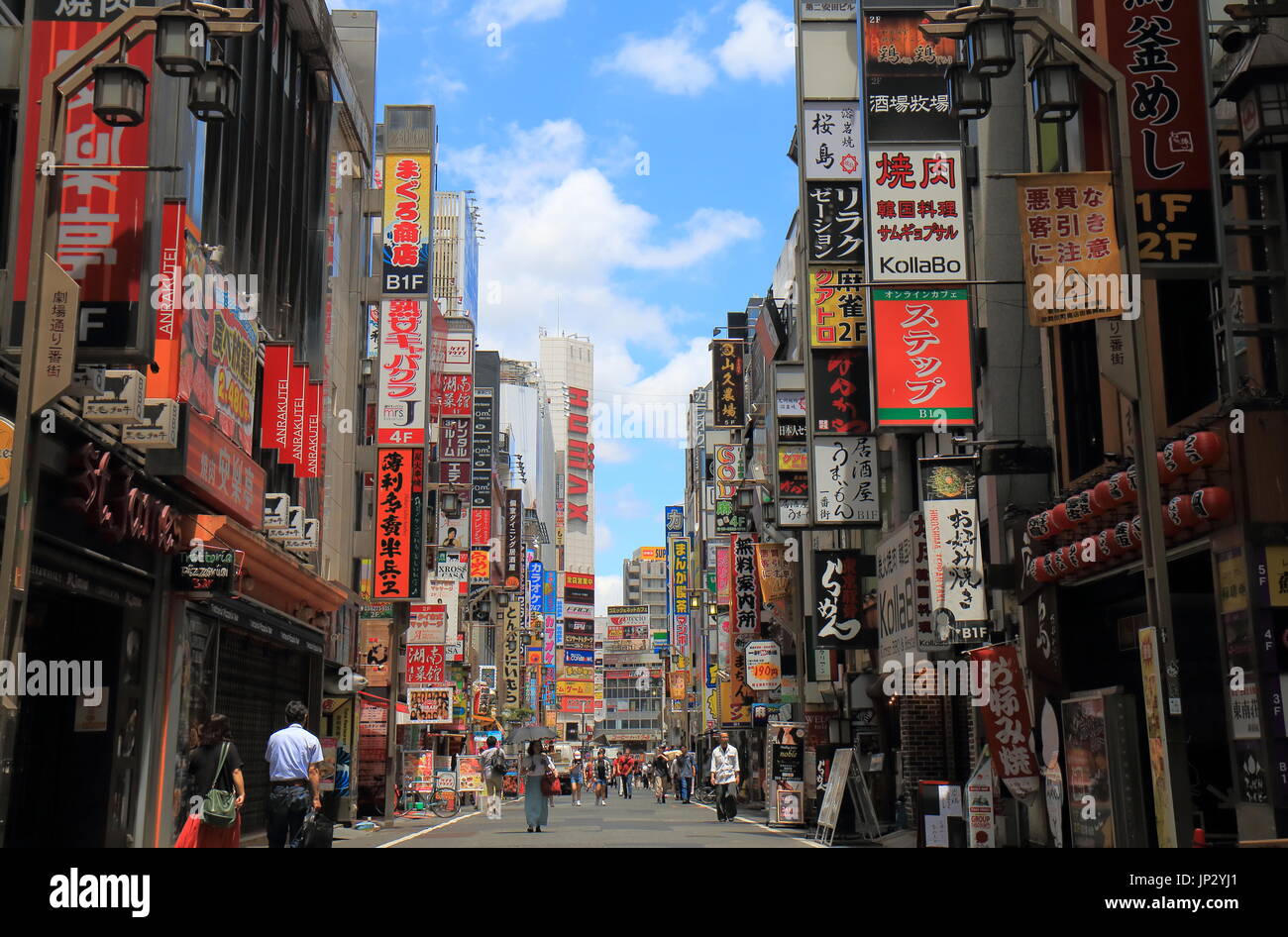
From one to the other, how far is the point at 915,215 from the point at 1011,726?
9.18m

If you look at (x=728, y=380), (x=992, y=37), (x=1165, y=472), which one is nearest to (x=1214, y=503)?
(x=1165, y=472)

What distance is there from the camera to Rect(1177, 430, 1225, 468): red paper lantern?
1265 cm

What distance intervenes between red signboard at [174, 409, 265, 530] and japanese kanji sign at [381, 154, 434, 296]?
545 inches

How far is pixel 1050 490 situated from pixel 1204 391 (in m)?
5.37

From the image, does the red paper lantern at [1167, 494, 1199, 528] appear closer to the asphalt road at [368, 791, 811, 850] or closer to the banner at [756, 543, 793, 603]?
the asphalt road at [368, 791, 811, 850]

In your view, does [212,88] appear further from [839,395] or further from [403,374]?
[403,374]

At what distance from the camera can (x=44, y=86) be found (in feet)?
36.6

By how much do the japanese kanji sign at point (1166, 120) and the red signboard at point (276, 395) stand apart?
49.9 feet

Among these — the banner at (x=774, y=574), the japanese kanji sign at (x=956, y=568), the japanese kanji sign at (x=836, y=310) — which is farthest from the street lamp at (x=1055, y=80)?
the banner at (x=774, y=574)

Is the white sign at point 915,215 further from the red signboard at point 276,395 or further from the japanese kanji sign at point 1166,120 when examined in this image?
the red signboard at point 276,395

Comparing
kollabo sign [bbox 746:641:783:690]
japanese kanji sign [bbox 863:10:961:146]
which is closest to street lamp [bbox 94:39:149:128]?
japanese kanji sign [bbox 863:10:961:146]

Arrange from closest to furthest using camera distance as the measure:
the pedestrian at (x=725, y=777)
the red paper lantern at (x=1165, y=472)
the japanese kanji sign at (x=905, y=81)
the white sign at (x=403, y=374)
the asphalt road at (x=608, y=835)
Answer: the red paper lantern at (x=1165, y=472) → the asphalt road at (x=608, y=835) → the japanese kanji sign at (x=905, y=81) → the pedestrian at (x=725, y=777) → the white sign at (x=403, y=374)

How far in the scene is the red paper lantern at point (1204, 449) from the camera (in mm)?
Result: 12648

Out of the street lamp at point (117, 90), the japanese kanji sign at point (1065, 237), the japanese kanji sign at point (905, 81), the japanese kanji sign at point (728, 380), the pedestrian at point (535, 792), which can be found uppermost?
the japanese kanji sign at point (728, 380)
